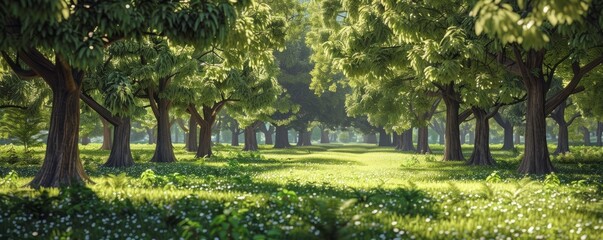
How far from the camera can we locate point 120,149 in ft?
85.4

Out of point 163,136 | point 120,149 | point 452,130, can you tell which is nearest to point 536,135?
point 452,130

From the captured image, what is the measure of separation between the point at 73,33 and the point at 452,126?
26182 millimetres

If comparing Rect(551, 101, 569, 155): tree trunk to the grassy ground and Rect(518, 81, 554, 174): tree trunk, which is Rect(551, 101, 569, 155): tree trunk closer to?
Rect(518, 81, 554, 174): tree trunk

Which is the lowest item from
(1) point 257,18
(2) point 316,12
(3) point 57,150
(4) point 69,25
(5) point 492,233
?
(5) point 492,233

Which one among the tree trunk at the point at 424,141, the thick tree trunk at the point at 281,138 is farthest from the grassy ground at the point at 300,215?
the thick tree trunk at the point at 281,138

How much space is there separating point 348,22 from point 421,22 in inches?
448

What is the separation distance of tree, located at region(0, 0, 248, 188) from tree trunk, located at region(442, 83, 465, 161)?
2168 centimetres

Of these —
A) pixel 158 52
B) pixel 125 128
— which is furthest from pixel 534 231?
pixel 125 128

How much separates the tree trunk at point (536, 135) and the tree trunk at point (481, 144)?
7.23 metres

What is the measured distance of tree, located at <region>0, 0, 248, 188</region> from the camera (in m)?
9.49

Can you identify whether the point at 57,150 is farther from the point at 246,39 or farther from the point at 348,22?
the point at 348,22

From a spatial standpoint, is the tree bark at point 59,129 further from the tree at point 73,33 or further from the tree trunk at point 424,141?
the tree trunk at point 424,141

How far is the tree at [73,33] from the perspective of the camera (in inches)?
374

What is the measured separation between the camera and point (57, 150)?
44.6ft
